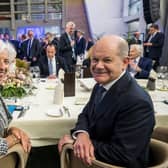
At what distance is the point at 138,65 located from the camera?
12.1 feet

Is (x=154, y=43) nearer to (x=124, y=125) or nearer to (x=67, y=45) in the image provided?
(x=67, y=45)

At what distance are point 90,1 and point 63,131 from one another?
13.0 metres

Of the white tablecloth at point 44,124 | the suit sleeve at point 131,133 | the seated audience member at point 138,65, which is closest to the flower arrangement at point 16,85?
the white tablecloth at point 44,124

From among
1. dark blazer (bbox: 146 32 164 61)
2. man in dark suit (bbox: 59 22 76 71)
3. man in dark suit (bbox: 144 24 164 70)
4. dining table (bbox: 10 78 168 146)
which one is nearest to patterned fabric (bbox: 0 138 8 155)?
dining table (bbox: 10 78 168 146)

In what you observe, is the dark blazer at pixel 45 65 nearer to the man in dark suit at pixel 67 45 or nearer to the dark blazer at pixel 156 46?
the man in dark suit at pixel 67 45

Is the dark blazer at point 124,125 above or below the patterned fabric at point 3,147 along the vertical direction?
above

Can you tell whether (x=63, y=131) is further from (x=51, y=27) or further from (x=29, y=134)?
(x=51, y=27)

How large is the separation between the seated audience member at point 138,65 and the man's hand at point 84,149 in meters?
1.99

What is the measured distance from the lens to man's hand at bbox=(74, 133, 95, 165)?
144 centimetres

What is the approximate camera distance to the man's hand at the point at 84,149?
1.44m

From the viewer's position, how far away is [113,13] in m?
14.5

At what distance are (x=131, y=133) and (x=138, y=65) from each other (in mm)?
2402

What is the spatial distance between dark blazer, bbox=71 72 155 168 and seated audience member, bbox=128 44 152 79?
6.44 ft

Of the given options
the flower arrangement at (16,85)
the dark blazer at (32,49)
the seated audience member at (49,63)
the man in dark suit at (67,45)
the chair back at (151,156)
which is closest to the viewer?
the chair back at (151,156)
